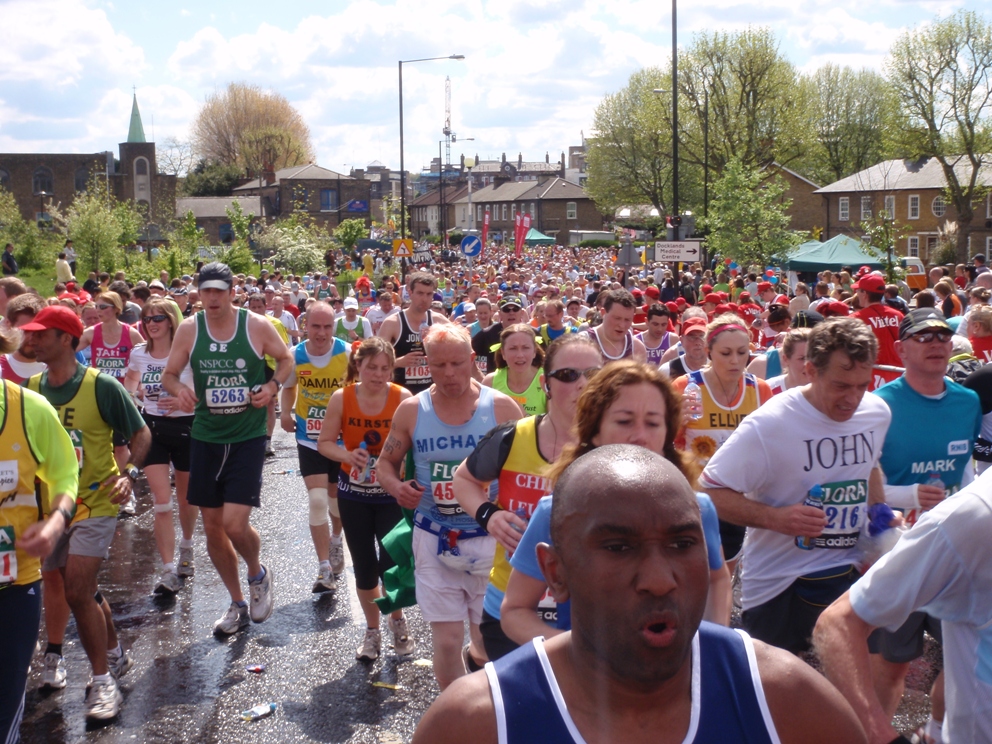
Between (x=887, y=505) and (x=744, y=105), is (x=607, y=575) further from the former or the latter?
(x=744, y=105)

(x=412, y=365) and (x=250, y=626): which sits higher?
(x=412, y=365)

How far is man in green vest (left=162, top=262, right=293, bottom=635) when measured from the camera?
22.4 feet

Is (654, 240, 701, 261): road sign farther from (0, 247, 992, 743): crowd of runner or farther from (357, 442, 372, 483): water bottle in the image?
(357, 442, 372, 483): water bottle

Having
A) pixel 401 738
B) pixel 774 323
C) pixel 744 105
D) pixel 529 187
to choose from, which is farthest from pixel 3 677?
pixel 529 187

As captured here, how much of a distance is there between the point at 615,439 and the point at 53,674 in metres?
4.15

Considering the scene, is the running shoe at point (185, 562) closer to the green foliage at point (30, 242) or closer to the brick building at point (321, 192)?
the green foliage at point (30, 242)

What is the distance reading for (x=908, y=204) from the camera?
65625 millimetres

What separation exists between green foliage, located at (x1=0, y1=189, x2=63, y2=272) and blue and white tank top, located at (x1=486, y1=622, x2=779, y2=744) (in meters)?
52.3

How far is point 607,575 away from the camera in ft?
5.41

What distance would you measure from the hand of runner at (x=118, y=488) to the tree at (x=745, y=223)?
32.1 metres

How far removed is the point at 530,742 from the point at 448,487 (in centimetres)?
344

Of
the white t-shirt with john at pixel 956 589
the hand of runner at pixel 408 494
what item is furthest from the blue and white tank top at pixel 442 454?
the white t-shirt with john at pixel 956 589

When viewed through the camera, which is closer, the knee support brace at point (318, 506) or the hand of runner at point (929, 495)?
the hand of runner at point (929, 495)

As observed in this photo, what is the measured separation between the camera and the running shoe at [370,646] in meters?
6.27
